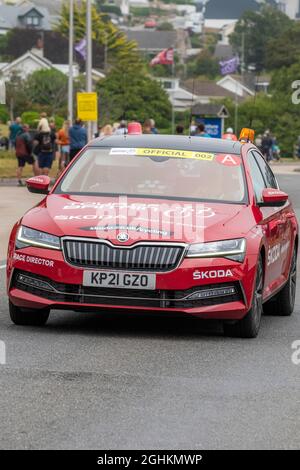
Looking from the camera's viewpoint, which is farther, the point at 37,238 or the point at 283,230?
the point at 283,230

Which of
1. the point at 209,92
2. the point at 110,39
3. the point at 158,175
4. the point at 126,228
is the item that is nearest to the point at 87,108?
the point at 158,175

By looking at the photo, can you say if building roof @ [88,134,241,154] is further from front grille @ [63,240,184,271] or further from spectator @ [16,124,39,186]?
spectator @ [16,124,39,186]

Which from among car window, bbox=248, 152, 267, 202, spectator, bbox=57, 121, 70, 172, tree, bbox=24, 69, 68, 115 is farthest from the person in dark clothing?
tree, bbox=24, 69, 68, 115

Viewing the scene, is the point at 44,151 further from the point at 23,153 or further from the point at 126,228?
the point at 126,228

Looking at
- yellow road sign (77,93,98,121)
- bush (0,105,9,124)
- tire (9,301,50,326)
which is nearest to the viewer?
tire (9,301,50,326)

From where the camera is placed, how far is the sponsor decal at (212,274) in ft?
32.9

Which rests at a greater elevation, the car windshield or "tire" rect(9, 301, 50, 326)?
the car windshield

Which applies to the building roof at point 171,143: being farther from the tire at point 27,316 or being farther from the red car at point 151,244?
the tire at point 27,316

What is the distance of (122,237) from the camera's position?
33.0 ft

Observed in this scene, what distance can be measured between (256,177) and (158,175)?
91 centimetres

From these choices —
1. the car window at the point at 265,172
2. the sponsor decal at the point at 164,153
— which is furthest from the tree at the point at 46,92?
the sponsor decal at the point at 164,153

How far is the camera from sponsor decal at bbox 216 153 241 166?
1159cm

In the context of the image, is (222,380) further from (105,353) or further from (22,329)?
(22,329)

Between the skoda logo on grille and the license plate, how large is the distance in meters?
0.22
